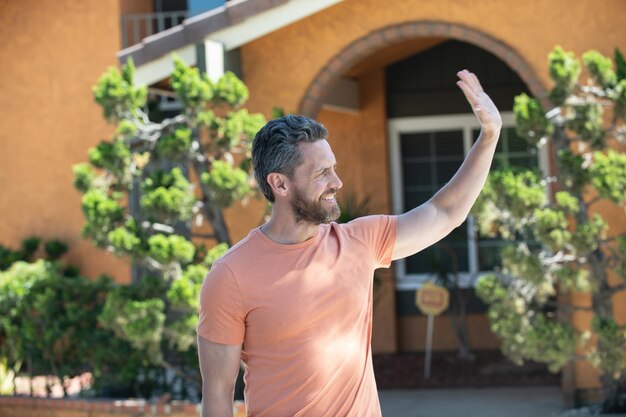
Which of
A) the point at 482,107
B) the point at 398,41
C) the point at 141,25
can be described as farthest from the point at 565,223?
the point at 141,25

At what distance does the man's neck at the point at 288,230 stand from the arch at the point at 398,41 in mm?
5906

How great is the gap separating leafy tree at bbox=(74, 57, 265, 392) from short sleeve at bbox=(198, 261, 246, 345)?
468 cm

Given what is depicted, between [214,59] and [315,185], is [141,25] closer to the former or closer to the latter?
[214,59]

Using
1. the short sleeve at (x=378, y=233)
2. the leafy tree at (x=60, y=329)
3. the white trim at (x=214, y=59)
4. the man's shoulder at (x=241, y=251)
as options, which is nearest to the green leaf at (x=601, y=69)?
the white trim at (x=214, y=59)

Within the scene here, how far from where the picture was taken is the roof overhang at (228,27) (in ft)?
28.7

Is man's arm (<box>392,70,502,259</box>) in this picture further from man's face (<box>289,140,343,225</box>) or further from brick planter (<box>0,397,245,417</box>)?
brick planter (<box>0,397,245,417</box>)

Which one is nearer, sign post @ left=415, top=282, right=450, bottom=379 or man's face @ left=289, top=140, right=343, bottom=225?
man's face @ left=289, top=140, right=343, bottom=225

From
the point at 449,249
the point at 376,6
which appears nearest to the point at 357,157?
the point at 449,249

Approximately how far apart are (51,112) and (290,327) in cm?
863

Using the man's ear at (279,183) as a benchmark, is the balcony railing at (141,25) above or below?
above

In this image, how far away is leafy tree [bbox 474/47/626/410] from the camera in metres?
7.69

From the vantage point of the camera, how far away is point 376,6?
9.16 meters

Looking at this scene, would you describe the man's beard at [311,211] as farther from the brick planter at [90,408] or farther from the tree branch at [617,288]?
the tree branch at [617,288]

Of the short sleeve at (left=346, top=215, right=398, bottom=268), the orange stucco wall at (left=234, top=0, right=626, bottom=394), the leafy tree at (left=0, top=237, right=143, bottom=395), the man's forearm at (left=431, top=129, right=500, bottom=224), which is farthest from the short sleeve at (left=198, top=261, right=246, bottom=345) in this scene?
the orange stucco wall at (left=234, top=0, right=626, bottom=394)
